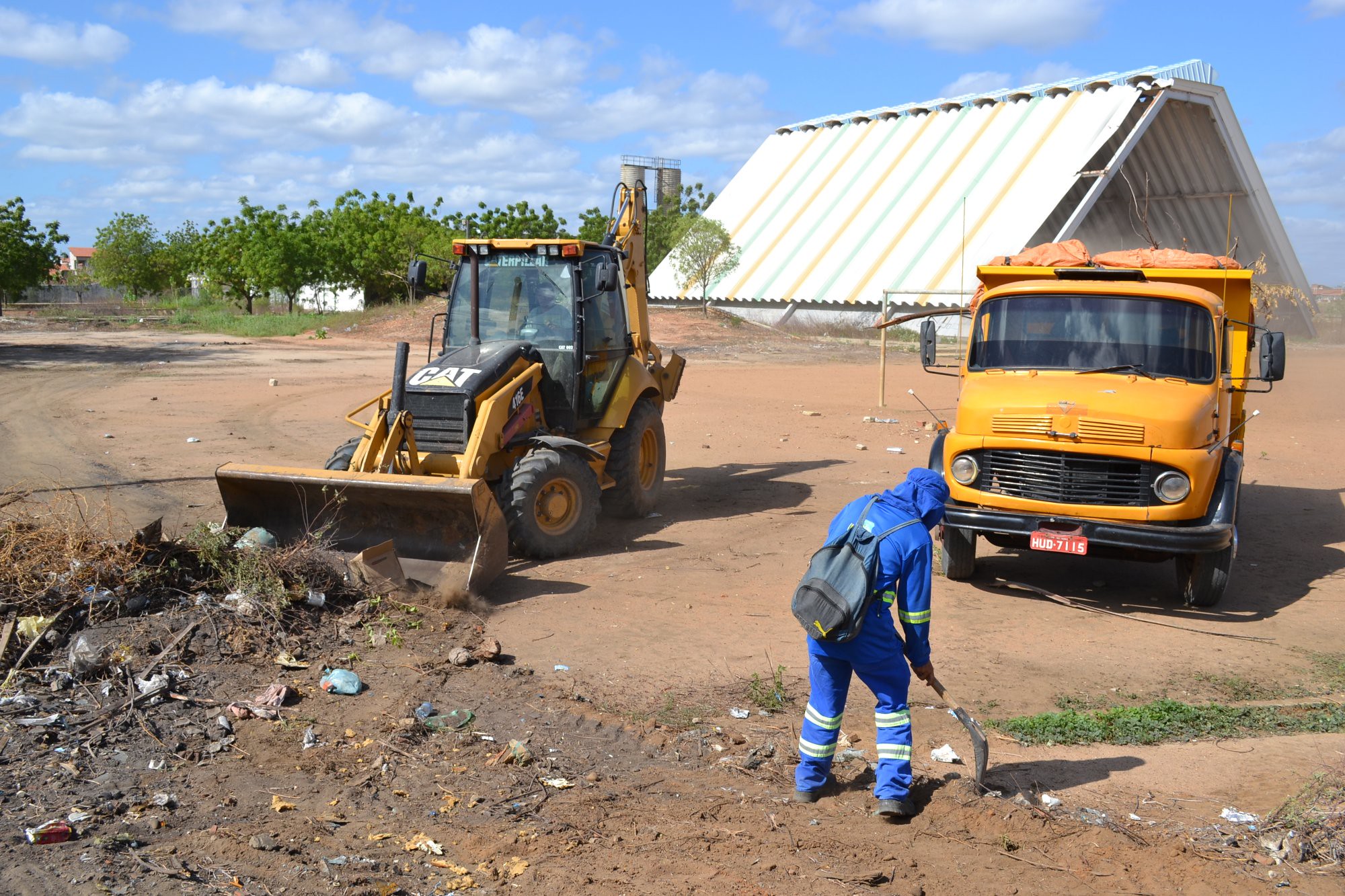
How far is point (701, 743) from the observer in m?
5.69

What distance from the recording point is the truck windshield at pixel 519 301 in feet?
33.2

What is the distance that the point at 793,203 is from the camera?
45.2 metres

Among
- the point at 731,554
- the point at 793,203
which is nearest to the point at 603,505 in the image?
the point at 731,554

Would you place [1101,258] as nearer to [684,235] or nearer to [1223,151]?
[1223,151]

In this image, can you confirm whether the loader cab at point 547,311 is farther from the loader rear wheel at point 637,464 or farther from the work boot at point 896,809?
the work boot at point 896,809

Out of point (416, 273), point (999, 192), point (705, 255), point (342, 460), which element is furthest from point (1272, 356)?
point (705, 255)

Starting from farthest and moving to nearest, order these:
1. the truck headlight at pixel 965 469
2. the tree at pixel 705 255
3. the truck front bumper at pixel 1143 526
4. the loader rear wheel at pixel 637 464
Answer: the tree at pixel 705 255, the loader rear wheel at pixel 637 464, the truck headlight at pixel 965 469, the truck front bumper at pixel 1143 526

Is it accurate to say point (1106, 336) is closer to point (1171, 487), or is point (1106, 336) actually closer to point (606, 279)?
point (1171, 487)

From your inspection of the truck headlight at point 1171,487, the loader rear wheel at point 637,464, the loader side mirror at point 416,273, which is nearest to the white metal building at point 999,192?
the loader rear wheel at point 637,464

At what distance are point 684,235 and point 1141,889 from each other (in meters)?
41.8

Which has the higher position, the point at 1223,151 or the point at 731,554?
the point at 1223,151

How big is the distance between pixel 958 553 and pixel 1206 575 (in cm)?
176

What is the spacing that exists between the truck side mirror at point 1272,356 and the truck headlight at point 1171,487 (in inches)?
56.0

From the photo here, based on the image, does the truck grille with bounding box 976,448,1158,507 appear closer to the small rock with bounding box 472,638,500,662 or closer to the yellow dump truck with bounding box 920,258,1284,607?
the yellow dump truck with bounding box 920,258,1284,607
